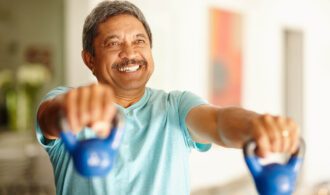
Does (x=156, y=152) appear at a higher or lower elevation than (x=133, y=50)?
lower

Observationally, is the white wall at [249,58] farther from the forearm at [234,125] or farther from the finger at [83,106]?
the finger at [83,106]

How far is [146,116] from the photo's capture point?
907 millimetres

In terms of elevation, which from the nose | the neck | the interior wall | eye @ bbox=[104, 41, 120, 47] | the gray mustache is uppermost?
the interior wall

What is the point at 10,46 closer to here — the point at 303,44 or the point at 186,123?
the point at 303,44

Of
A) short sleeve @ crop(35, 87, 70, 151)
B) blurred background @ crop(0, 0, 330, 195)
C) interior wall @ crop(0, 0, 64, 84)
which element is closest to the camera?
short sleeve @ crop(35, 87, 70, 151)

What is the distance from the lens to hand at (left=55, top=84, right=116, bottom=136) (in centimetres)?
57

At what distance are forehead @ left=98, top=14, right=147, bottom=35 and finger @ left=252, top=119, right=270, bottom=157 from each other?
34cm

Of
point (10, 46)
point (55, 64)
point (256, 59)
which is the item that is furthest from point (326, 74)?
point (10, 46)

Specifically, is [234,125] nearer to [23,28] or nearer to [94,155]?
[94,155]

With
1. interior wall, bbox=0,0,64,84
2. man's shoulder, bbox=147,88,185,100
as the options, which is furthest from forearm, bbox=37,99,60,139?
interior wall, bbox=0,0,64,84

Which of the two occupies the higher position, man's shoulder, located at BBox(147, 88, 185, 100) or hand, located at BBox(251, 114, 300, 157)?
man's shoulder, located at BBox(147, 88, 185, 100)

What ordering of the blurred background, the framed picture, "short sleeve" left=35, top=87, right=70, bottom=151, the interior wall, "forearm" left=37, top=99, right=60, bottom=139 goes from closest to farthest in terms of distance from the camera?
"forearm" left=37, top=99, right=60, bottom=139, "short sleeve" left=35, top=87, right=70, bottom=151, the blurred background, the framed picture, the interior wall

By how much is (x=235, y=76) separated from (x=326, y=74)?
205 centimetres

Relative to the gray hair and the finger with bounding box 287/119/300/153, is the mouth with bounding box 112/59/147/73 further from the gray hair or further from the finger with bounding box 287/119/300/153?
the finger with bounding box 287/119/300/153
